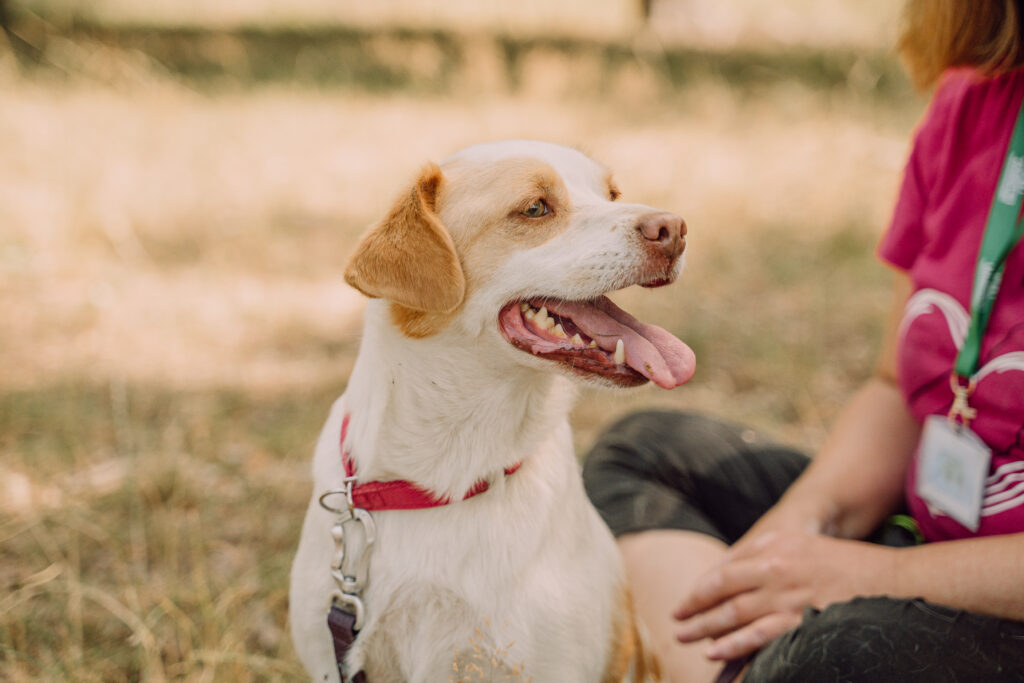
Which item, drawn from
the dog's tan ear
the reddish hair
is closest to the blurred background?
the reddish hair

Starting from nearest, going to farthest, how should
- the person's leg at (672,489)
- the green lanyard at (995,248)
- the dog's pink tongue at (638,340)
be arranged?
1. the dog's pink tongue at (638,340)
2. the green lanyard at (995,248)
3. the person's leg at (672,489)

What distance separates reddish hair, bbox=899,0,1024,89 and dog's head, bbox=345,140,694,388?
86 cm

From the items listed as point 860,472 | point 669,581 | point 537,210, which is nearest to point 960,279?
Result: point 860,472

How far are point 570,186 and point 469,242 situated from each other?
0.28 m

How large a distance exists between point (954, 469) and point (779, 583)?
434 mm

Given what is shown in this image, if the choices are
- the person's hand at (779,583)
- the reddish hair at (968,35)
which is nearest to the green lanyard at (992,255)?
the reddish hair at (968,35)

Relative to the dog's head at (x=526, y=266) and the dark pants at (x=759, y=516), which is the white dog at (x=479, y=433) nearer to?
the dog's head at (x=526, y=266)

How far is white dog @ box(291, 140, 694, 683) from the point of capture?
62.4 inches

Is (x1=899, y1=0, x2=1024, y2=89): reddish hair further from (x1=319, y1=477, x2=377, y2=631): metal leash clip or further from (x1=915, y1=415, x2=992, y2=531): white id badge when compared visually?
(x1=319, y1=477, x2=377, y2=631): metal leash clip

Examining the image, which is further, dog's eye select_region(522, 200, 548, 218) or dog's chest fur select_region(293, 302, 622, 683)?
dog's eye select_region(522, 200, 548, 218)

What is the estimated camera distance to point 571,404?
5.95 feet

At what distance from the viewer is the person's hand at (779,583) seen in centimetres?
169

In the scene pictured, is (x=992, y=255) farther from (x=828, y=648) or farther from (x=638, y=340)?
(x=828, y=648)

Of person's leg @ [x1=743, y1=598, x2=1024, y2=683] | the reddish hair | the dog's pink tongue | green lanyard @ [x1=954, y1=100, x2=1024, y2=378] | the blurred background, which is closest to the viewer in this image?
person's leg @ [x1=743, y1=598, x2=1024, y2=683]
